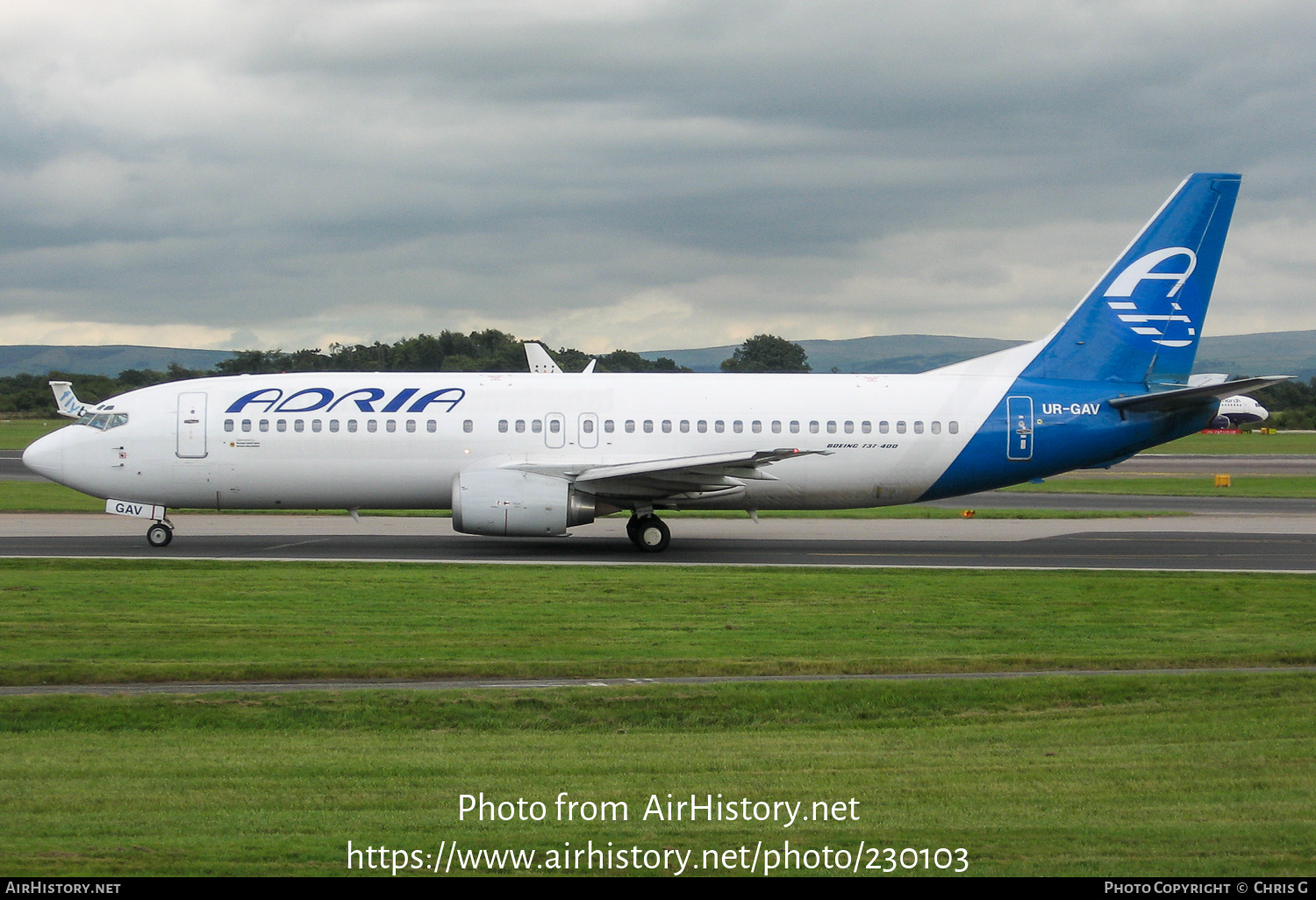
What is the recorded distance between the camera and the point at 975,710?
12.4 meters

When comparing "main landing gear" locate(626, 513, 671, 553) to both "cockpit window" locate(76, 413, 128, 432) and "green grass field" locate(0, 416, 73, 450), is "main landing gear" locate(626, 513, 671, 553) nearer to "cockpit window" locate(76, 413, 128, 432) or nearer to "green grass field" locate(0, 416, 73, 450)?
"cockpit window" locate(76, 413, 128, 432)

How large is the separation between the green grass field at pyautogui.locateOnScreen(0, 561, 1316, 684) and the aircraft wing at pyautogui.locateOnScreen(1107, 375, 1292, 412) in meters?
5.23

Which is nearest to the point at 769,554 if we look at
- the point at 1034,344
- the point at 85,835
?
the point at 1034,344

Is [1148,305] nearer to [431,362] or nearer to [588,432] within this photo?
[588,432]

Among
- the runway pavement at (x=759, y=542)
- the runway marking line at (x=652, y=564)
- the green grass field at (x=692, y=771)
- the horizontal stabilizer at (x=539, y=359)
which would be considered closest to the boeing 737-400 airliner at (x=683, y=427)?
the runway pavement at (x=759, y=542)

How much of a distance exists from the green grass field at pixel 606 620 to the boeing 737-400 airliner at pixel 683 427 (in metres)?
3.97

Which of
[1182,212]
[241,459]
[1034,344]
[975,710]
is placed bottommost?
[975,710]

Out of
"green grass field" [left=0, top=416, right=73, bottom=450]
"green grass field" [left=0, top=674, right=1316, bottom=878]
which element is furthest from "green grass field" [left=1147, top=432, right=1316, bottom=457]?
"green grass field" [left=0, top=416, right=73, bottom=450]

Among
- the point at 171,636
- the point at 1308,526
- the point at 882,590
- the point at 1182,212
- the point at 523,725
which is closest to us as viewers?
the point at 523,725

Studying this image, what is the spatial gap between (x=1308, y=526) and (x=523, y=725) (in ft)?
93.4

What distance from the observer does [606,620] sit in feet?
57.3

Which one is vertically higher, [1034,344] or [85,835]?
[1034,344]

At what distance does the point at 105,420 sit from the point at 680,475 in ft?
42.2

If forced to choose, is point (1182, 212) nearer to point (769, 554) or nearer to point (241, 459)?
point (769, 554)
